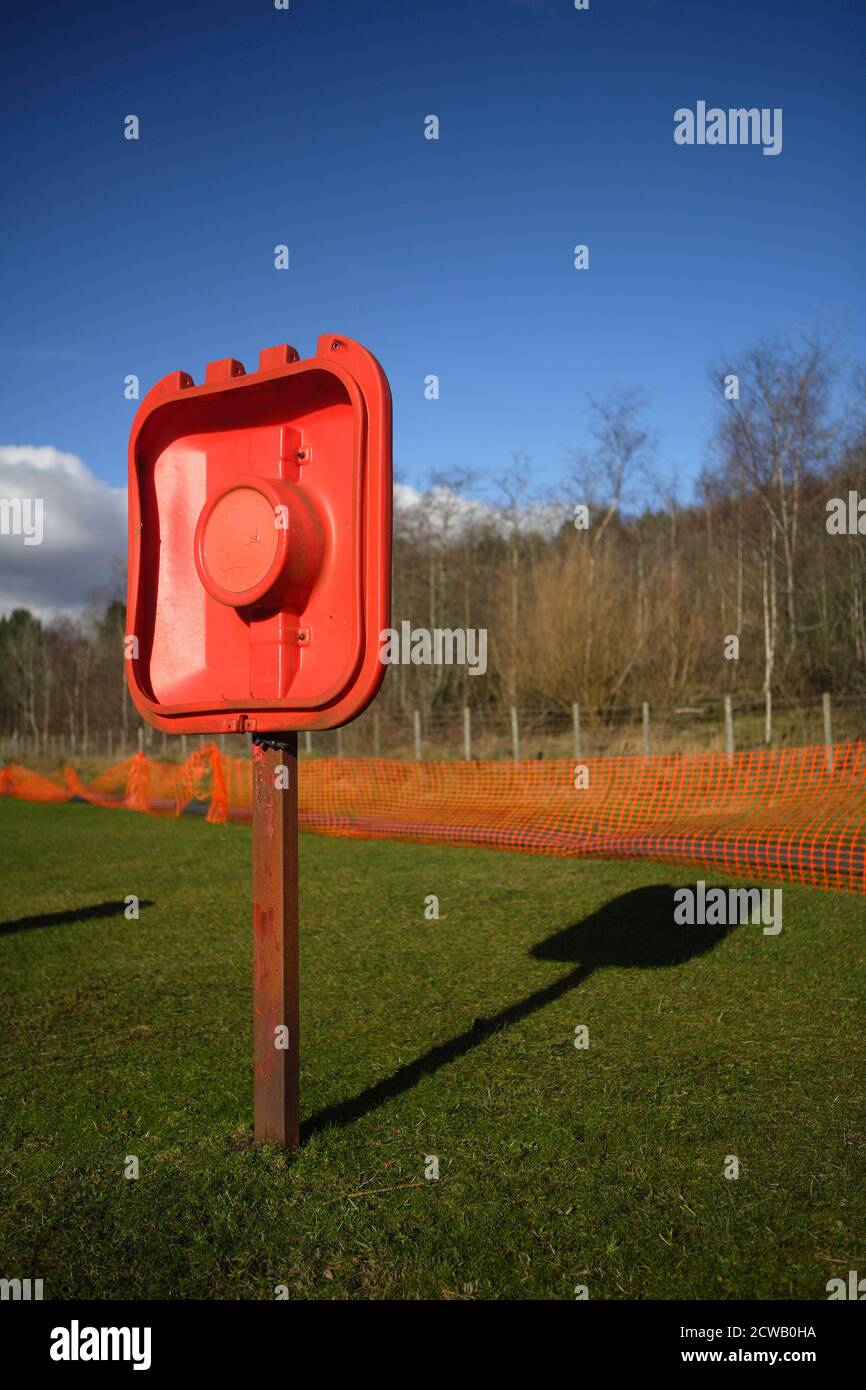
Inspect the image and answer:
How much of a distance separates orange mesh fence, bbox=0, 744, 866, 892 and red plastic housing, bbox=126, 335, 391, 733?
692 cm

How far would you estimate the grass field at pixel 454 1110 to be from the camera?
296 cm

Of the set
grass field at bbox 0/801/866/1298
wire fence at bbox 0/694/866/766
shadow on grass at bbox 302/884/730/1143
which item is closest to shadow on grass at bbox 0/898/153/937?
grass field at bbox 0/801/866/1298

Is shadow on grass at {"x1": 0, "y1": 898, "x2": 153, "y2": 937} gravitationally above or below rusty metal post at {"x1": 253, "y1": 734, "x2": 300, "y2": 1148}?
below

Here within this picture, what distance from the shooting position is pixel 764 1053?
4.76 meters

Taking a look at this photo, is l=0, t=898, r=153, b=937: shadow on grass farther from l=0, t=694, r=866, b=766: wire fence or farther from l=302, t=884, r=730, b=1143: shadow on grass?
l=0, t=694, r=866, b=766: wire fence

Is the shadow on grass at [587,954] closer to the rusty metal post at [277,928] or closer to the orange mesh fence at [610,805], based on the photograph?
the rusty metal post at [277,928]

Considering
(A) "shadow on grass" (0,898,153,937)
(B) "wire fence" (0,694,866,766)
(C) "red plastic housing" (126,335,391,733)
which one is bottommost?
(A) "shadow on grass" (0,898,153,937)

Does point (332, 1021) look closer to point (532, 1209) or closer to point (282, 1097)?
point (282, 1097)

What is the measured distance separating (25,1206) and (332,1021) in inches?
91.0

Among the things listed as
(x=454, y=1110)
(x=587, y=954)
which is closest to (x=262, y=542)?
(x=454, y=1110)

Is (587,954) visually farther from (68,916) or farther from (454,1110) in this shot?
(68,916)

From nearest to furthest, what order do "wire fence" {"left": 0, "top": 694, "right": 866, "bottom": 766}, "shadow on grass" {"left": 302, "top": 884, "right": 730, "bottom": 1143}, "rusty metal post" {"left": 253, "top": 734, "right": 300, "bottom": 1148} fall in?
"rusty metal post" {"left": 253, "top": 734, "right": 300, "bottom": 1148} < "shadow on grass" {"left": 302, "top": 884, "right": 730, "bottom": 1143} < "wire fence" {"left": 0, "top": 694, "right": 866, "bottom": 766}

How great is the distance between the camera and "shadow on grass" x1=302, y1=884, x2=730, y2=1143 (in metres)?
4.31
